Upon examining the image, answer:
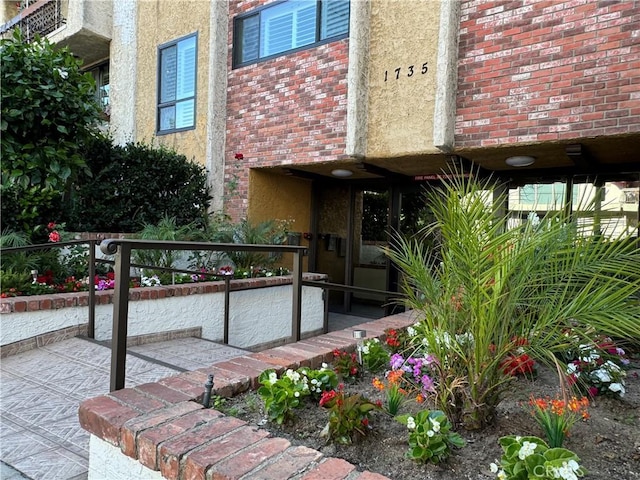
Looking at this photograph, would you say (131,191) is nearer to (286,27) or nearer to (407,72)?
(286,27)

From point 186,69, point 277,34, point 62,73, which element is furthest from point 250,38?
point 62,73

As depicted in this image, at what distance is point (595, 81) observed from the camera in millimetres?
4191

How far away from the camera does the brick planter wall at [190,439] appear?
1.34 m

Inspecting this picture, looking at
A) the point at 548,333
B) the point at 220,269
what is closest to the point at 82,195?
the point at 220,269

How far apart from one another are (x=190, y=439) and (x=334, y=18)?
602cm

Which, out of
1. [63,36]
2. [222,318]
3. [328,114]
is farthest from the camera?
[63,36]

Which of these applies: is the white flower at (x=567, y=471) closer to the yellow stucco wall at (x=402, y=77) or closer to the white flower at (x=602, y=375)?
the white flower at (x=602, y=375)

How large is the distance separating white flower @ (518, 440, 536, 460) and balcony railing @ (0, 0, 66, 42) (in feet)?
39.1

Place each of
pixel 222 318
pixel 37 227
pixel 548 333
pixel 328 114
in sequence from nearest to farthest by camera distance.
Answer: pixel 548 333 < pixel 222 318 < pixel 37 227 < pixel 328 114

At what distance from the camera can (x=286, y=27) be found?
663cm

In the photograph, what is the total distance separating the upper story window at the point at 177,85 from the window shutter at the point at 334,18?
8.77 feet

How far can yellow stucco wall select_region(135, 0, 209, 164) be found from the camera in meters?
7.41

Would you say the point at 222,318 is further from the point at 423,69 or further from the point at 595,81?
the point at 595,81

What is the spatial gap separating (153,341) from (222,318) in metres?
0.91
